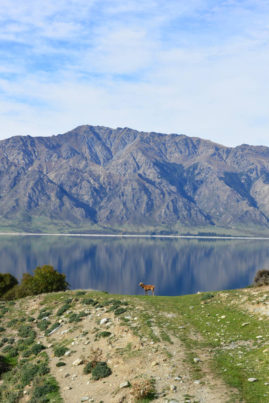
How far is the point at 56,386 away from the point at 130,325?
10.8 m

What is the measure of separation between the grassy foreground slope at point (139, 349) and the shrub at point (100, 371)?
0.08 metres

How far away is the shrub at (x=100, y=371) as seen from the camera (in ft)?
90.5

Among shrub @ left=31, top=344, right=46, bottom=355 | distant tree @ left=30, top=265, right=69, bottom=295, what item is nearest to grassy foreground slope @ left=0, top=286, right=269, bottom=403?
shrub @ left=31, top=344, right=46, bottom=355

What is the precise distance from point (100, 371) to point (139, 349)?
4.28 meters

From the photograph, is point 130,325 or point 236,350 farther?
point 130,325

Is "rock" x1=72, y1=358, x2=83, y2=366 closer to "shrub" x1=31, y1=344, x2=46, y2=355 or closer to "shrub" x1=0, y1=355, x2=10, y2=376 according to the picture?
"shrub" x1=31, y1=344, x2=46, y2=355

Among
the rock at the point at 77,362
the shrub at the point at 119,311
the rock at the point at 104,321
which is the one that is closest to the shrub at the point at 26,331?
the rock at the point at 104,321

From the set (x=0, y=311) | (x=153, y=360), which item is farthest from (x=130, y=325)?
(x=0, y=311)

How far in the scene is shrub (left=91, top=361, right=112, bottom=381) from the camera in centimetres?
2758

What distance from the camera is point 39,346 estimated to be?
121 ft

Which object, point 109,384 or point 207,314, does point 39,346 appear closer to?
point 109,384

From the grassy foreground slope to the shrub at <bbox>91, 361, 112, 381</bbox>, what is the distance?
0.08m

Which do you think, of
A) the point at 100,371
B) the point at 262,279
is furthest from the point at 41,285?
the point at 100,371

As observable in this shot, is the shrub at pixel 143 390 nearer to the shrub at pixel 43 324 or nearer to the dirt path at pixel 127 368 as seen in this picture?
the dirt path at pixel 127 368
